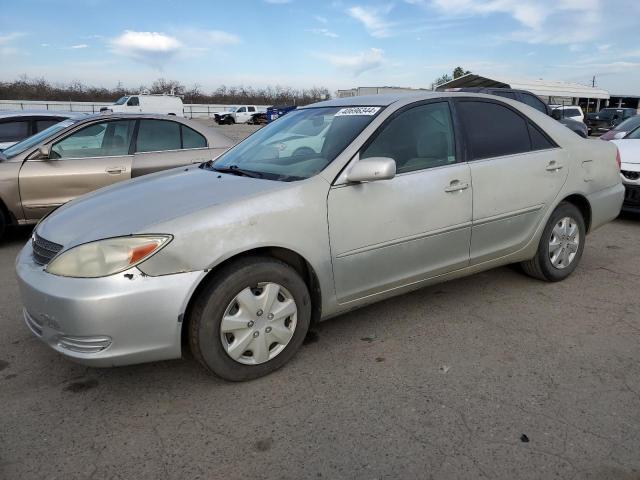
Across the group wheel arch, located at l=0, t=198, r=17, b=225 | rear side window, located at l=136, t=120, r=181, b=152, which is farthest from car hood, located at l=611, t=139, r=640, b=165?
wheel arch, located at l=0, t=198, r=17, b=225

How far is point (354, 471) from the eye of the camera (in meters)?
2.10

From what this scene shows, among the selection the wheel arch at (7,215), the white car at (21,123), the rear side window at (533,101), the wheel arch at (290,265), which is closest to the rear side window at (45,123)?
the white car at (21,123)

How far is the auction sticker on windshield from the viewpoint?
3323mm

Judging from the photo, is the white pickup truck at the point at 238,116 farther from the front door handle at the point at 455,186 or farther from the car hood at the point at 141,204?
the front door handle at the point at 455,186

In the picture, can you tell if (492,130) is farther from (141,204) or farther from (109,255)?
(109,255)

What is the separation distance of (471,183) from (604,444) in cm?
181

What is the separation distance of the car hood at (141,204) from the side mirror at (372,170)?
438 millimetres

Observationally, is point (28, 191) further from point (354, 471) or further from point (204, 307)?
point (354, 471)

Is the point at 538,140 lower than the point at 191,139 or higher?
lower

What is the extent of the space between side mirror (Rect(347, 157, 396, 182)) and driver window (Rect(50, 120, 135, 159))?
13.6 ft

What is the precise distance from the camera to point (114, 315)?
2.35 m

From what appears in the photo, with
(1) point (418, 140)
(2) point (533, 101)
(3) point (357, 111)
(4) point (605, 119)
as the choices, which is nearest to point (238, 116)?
(4) point (605, 119)

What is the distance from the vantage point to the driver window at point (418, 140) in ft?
10.5

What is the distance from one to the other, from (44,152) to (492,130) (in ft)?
15.7
